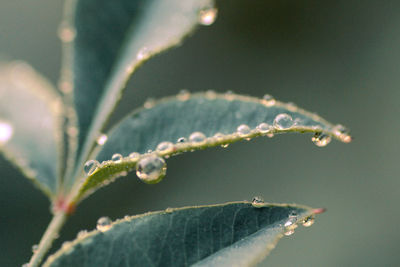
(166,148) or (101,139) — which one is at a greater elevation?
(101,139)

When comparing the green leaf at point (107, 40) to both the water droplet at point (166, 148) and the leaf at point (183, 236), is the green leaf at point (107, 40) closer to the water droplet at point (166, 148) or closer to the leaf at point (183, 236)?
the water droplet at point (166, 148)

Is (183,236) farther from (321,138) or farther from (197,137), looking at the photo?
(321,138)

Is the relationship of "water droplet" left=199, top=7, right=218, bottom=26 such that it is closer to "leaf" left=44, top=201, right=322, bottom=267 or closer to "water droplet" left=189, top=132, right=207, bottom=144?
"water droplet" left=189, top=132, right=207, bottom=144

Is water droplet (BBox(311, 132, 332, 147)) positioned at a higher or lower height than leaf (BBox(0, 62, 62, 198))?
lower

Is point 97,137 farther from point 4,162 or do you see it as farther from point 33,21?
point 33,21

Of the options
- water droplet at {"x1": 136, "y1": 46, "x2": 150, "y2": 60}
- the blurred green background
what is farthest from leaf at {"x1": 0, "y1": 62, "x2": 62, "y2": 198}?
the blurred green background

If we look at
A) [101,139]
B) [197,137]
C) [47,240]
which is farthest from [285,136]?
[47,240]
